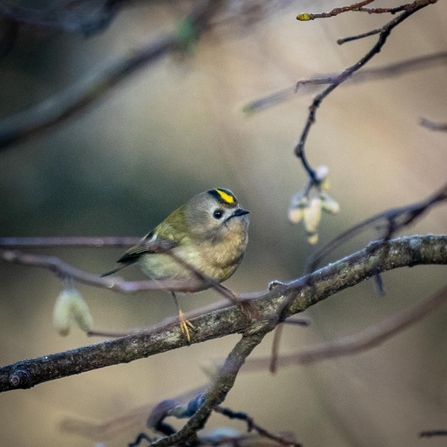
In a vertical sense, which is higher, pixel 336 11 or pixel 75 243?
pixel 336 11

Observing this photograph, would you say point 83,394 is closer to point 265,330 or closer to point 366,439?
point 366,439

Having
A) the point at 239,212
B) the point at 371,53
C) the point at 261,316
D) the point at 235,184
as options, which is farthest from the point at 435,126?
the point at 235,184

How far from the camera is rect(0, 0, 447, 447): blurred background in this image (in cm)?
253

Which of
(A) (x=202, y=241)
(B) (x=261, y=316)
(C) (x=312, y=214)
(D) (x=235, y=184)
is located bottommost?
(D) (x=235, y=184)

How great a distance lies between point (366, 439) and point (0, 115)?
2759mm

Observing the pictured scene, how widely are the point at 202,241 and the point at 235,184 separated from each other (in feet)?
4.12

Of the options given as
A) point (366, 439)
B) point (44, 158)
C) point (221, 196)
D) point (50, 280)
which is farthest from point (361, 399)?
point (44, 158)

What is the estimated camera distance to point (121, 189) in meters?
3.33

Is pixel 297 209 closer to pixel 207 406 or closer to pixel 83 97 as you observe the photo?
pixel 207 406

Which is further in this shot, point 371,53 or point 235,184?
point 235,184

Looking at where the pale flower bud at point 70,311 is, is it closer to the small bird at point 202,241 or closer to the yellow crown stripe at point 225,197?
the small bird at point 202,241

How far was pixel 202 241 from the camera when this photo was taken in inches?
64.9

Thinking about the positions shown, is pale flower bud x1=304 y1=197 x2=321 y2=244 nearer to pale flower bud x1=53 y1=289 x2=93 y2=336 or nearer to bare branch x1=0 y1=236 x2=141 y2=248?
pale flower bud x1=53 y1=289 x2=93 y2=336

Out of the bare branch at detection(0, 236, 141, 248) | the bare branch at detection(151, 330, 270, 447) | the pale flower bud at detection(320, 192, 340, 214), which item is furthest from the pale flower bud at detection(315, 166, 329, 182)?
the bare branch at detection(0, 236, 141, 248)
